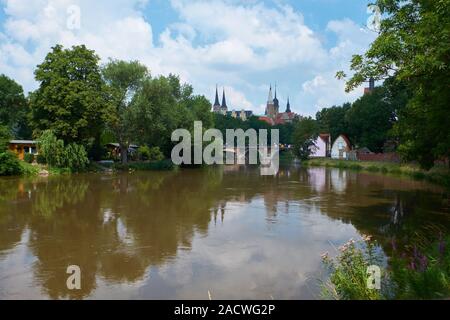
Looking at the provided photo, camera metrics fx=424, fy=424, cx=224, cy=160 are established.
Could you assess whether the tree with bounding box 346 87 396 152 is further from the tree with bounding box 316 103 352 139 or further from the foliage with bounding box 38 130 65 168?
the foliage with bounding box 38 130 65 168

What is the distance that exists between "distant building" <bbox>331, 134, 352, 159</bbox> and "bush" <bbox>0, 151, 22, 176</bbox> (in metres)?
59.0

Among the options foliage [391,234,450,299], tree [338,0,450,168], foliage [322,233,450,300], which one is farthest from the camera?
tree [338,0,450,168]

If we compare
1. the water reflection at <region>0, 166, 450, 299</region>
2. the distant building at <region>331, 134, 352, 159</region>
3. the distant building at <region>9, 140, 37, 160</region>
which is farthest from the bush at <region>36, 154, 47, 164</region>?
the distant building at <region>331, 134, 352, 159</region>

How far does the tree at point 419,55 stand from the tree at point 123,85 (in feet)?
111

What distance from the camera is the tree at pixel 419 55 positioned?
11.6 m

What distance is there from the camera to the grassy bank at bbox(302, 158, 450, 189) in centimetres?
3191

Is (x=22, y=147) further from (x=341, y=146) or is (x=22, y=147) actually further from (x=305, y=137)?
(x=341, y=146)

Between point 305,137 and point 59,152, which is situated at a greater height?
point 305,137

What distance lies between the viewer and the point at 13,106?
202ft

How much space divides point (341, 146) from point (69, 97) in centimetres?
5790

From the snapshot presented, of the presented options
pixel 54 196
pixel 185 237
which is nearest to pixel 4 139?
pixel 54 196

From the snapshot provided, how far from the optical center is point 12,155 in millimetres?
35688

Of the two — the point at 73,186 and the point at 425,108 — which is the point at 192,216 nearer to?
the point at 425,108
